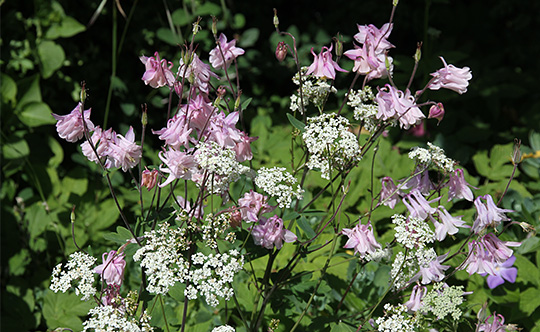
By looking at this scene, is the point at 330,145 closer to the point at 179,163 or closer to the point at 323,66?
the point at 323,66

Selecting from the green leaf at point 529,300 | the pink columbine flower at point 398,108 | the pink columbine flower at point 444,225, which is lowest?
the green leaf at point 529,300

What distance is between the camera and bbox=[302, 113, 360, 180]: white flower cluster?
1173mm

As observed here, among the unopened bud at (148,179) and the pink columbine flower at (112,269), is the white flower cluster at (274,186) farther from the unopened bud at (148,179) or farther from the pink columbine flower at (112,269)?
the pink columbine flower at (112,269)

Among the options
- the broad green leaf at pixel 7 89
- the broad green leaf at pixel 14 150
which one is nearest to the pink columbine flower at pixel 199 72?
the broad green leaf at pixel 14 150

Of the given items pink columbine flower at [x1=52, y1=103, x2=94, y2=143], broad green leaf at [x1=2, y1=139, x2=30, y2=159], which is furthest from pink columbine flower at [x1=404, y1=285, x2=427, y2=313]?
broad green leaf at [x1=2, y1=139, x2=30, y2=159]

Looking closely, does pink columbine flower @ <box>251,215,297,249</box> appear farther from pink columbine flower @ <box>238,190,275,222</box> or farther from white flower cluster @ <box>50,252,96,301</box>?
white flower cluster @ <box>50,252,96,301</box>

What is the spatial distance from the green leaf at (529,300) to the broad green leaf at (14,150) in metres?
2.07

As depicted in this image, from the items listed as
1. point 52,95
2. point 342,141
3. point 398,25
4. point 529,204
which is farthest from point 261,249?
point 398,25

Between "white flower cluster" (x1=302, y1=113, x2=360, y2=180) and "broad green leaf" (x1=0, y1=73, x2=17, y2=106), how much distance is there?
1780mm

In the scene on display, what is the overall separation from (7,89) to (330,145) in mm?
1849

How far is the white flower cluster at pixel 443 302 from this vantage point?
1208mm

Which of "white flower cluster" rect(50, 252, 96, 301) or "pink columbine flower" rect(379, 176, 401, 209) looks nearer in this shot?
"white flower cluster" rect(50, 252, 96, 301)

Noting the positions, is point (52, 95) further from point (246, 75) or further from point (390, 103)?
point (390, 103)

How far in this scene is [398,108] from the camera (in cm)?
119
